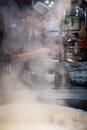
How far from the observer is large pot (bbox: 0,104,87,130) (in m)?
1.75

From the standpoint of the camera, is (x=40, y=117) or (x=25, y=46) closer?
(x=40, y=117)

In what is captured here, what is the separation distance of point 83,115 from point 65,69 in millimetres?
1640

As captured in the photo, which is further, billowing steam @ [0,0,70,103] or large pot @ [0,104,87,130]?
billowing steam @ [0,0,70,103]

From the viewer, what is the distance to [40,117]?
77.9 inches

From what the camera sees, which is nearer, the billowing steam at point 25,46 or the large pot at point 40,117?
the large pot at point 40,117

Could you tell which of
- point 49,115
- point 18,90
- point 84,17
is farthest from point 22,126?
point 84,17

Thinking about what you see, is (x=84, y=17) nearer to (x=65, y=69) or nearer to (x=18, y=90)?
(x=65, y=69)

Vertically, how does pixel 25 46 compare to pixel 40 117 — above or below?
above

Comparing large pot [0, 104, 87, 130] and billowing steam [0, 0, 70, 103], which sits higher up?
billowing steam [0, 0, 70, 103]

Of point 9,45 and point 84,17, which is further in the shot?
point 84,17

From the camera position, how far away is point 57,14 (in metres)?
2.32

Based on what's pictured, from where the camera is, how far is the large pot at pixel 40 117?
5.73ft

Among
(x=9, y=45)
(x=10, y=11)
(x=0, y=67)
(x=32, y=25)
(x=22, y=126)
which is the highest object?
(x=10, y=11)

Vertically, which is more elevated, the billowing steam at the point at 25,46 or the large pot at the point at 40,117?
the billowing steam at the point at 25,46
